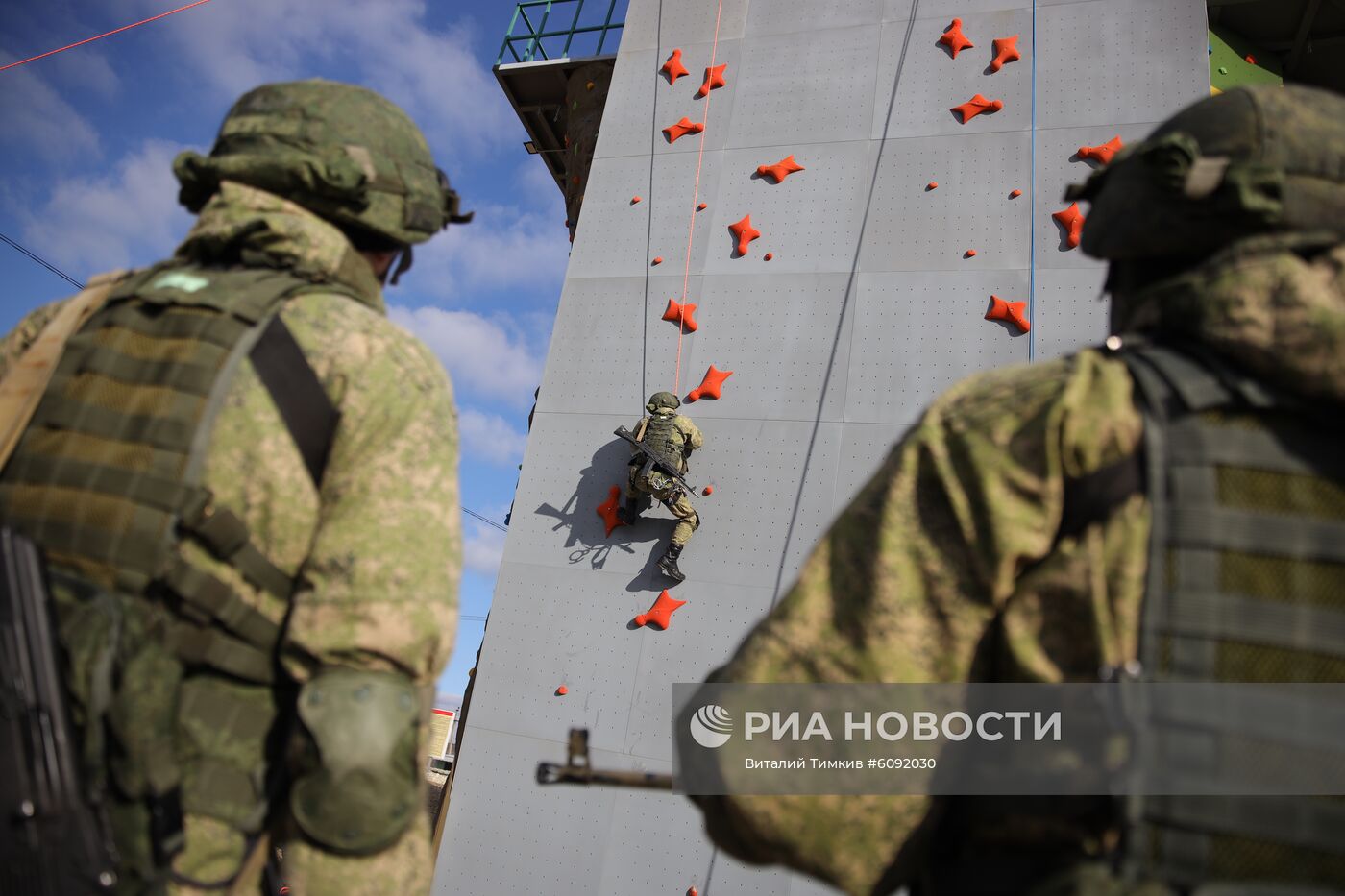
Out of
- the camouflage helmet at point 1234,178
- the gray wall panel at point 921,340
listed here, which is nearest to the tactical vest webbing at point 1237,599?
the camouflage helmet at point 1234,178

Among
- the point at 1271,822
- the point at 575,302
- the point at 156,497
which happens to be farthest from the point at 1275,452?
the point at 575,302

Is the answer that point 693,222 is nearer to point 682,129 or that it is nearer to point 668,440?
point 682,129

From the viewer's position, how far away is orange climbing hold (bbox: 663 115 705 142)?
285 inches

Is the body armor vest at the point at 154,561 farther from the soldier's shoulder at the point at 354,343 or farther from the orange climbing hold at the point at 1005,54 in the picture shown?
the orange climbing hold at the point at 1005,54

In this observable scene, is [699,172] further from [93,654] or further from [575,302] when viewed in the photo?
[93,654]

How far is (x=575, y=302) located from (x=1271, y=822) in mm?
6284

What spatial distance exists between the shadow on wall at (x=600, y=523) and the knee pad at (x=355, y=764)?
178 inches

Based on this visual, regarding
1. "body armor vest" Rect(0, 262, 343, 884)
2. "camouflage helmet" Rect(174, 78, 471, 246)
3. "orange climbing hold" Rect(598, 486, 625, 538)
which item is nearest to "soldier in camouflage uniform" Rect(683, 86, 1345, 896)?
"body armor vest" Rect(0, 262, 343, 884)

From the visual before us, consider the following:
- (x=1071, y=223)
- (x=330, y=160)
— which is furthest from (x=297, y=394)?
(x=1071, y=223)

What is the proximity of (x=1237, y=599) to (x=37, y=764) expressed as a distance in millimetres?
1605

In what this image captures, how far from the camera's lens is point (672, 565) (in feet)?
19.3

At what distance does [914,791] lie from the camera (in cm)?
133

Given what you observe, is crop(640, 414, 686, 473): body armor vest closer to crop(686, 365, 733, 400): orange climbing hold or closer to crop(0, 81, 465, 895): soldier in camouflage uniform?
crop(686, 365, 733, 400): orange climbing hold

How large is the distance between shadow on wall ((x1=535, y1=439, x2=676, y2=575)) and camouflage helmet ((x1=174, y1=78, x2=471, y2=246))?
4.12 metres
